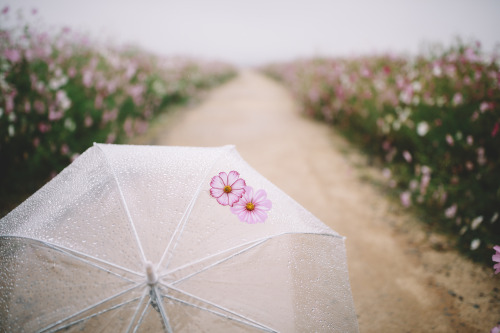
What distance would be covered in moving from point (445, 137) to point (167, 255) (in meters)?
3.13

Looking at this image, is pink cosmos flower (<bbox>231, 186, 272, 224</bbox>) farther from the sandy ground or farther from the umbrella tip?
the sandy ground

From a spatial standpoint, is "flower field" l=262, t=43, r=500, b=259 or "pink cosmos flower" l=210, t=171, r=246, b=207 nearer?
"pink cosmos flower" l=210, t=171, r=246, b=207

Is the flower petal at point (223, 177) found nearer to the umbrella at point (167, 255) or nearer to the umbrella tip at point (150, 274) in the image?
the umbrella at point (167, 255)

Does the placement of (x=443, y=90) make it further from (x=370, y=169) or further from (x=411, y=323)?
(x=411, y=323)

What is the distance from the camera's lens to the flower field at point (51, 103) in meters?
2.39

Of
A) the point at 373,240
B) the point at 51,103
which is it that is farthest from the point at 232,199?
the point at 51,103

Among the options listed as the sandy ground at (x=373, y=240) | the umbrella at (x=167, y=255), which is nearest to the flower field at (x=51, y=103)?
the sandy ground at (x=373, y=240)

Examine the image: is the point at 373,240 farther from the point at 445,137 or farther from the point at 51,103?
the point at 51,103

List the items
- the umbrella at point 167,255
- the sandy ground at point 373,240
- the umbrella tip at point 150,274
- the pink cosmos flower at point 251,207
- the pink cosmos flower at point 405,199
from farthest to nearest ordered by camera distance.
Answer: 1. the pink cosmos flower at point 405,199
2. the sandy ground at point 373,240
3. the pink cosmos flower at point 251,207
4. the umbrella at point 167,255
5. the umbrella tip at point 150,274

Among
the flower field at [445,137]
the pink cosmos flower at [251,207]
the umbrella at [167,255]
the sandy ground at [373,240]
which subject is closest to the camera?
the umbrella at [167,255]

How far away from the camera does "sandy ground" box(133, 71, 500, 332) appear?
5.73 ft

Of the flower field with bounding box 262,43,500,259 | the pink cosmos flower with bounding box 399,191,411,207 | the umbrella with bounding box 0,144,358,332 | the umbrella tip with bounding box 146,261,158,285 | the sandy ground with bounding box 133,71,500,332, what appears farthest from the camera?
the pink cosmos flower with bounding box 399,191,411,207

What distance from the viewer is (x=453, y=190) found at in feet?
8.14

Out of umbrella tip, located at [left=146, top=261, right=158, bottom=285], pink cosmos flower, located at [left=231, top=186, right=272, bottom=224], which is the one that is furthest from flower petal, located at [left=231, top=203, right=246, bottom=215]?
umbrella tip, located at [left=146, top=261, right=158, bottom=285]
